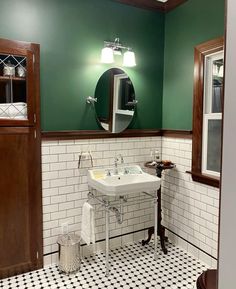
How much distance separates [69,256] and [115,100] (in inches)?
69.1

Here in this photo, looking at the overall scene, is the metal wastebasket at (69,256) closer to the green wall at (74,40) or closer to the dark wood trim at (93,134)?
the dark wood trim at (93,134)

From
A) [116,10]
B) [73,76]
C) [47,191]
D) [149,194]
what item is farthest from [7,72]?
[149,194]

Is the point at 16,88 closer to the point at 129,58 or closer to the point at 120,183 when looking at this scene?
the point at 129,58

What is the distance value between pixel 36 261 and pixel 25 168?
969mm

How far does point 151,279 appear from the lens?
96.7 inches

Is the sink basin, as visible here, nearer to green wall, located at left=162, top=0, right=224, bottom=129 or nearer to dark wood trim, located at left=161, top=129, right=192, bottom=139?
dark wood trim, located at left=161, top=129, right=192, bottom=139

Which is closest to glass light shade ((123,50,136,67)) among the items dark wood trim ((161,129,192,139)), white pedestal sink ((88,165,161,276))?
dark wood trim ((161,129,192,139))

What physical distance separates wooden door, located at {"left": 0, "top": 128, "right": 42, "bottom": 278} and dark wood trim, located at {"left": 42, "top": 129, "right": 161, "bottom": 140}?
0.18 m

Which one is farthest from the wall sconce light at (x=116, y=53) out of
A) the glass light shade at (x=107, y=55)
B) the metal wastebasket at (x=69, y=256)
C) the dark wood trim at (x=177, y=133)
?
the metal wastebasket at (x=69, y=256)

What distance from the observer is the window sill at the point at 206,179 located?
2522 mm

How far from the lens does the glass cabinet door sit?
2355mm

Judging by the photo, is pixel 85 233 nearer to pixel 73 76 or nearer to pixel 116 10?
pixel 73 76

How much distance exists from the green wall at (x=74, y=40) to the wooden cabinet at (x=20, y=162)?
0.12 metres

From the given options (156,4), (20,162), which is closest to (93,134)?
(20,162)
